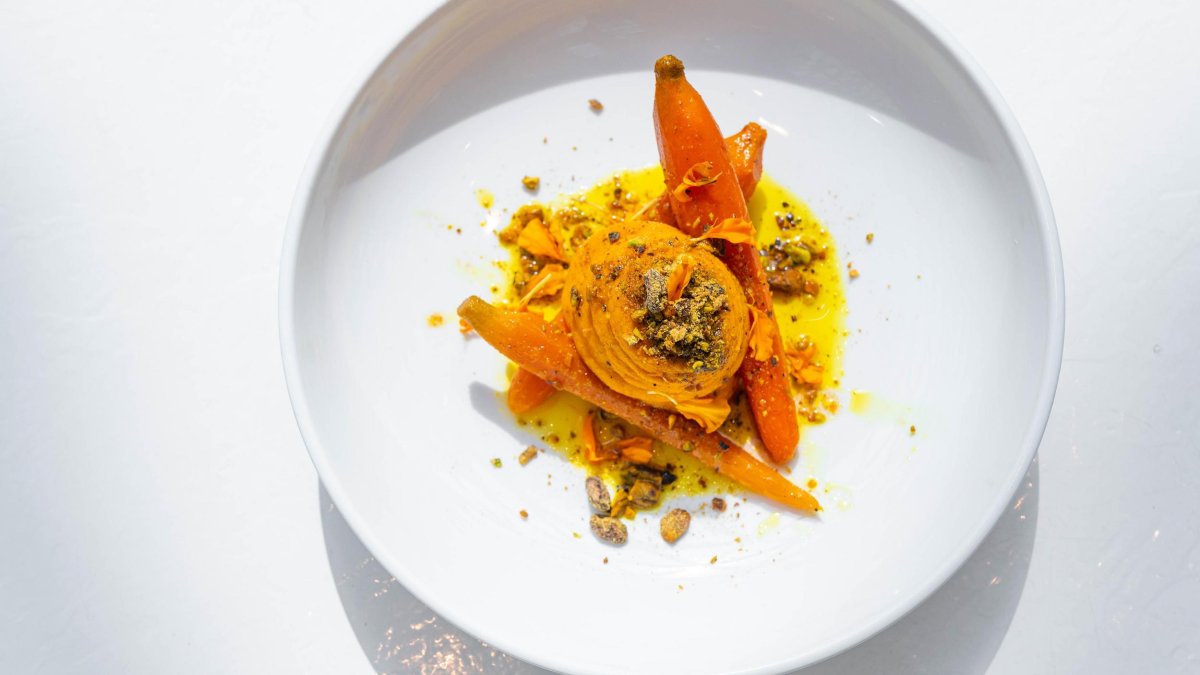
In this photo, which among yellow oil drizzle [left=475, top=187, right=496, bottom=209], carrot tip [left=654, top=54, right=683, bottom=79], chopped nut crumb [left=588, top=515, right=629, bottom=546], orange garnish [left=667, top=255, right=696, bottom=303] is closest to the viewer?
orange garnish [left=667, top=255, right=696, bottom=303]

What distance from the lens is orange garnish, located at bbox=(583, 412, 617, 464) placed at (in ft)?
6.10

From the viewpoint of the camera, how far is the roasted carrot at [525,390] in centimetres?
184

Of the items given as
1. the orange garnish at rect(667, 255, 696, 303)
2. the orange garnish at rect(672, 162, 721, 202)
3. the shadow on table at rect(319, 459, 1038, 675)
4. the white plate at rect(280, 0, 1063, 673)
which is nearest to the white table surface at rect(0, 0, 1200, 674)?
the shadow on table at rect(319, 459, 1038, 675)

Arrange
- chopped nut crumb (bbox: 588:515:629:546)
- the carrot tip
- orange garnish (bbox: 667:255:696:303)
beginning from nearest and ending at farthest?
orange garnish (bbox: 667:255:696:303) → the carrot tip → chopped nut crumb (bbox: 588:515:629:546)

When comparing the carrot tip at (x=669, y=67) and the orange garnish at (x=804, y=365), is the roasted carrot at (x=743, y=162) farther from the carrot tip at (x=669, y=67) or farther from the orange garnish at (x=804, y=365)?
the orange garnish at (x=804, y=365)

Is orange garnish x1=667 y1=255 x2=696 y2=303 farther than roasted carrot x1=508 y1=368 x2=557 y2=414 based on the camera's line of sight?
No

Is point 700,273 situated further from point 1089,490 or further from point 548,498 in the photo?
point 1089,490

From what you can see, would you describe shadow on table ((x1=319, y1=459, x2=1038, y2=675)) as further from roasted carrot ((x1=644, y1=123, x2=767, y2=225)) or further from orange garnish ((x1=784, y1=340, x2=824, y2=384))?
roasted carrot ((x1=644, y1=123, x2=767, y2=225))

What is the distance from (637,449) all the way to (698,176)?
632 mm

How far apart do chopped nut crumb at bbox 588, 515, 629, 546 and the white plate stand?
A: 0.03 m

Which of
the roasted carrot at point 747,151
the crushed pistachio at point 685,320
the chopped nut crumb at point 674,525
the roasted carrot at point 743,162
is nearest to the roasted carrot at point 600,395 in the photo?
the chopped nut crumb at point 674,525

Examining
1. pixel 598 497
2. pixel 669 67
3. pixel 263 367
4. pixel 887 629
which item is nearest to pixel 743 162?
pixel 669 67

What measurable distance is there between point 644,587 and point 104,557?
1.29 m

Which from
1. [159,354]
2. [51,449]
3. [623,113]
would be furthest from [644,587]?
[51,449]
